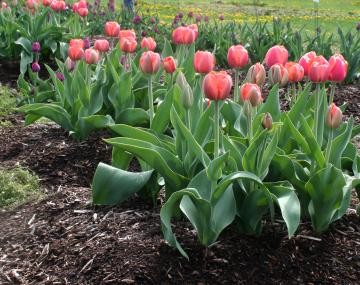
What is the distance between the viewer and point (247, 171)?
2.66 meters

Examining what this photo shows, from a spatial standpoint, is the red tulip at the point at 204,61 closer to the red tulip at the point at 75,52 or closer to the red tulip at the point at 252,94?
the red tulip at the point at 252,94

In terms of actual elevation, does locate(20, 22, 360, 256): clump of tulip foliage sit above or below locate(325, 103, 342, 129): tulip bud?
below

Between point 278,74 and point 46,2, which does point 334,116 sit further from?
point 46,2

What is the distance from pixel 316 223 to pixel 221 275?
53 cm

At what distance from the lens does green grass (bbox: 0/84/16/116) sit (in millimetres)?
5574

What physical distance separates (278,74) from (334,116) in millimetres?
477

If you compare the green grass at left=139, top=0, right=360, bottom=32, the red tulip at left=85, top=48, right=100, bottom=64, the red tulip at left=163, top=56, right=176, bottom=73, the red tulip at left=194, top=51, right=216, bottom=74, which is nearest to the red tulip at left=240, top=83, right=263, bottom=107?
the red tulip at left=194, top=51, right=216, bottom=74

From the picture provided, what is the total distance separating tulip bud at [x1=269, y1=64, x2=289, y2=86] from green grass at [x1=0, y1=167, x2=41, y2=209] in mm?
1567

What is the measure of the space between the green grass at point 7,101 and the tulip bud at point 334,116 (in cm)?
331

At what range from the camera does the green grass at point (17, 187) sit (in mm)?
3750

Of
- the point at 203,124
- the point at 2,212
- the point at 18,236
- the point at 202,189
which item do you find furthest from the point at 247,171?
the point at 2,212

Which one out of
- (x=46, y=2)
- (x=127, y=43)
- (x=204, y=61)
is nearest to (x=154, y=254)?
(x=204, y=61)

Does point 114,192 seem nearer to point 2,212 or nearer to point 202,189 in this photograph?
point 202,189

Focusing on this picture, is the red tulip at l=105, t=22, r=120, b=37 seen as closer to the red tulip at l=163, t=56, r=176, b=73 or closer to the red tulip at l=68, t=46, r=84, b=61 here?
the red tulip at l=68, t=46, r=84, b=61
